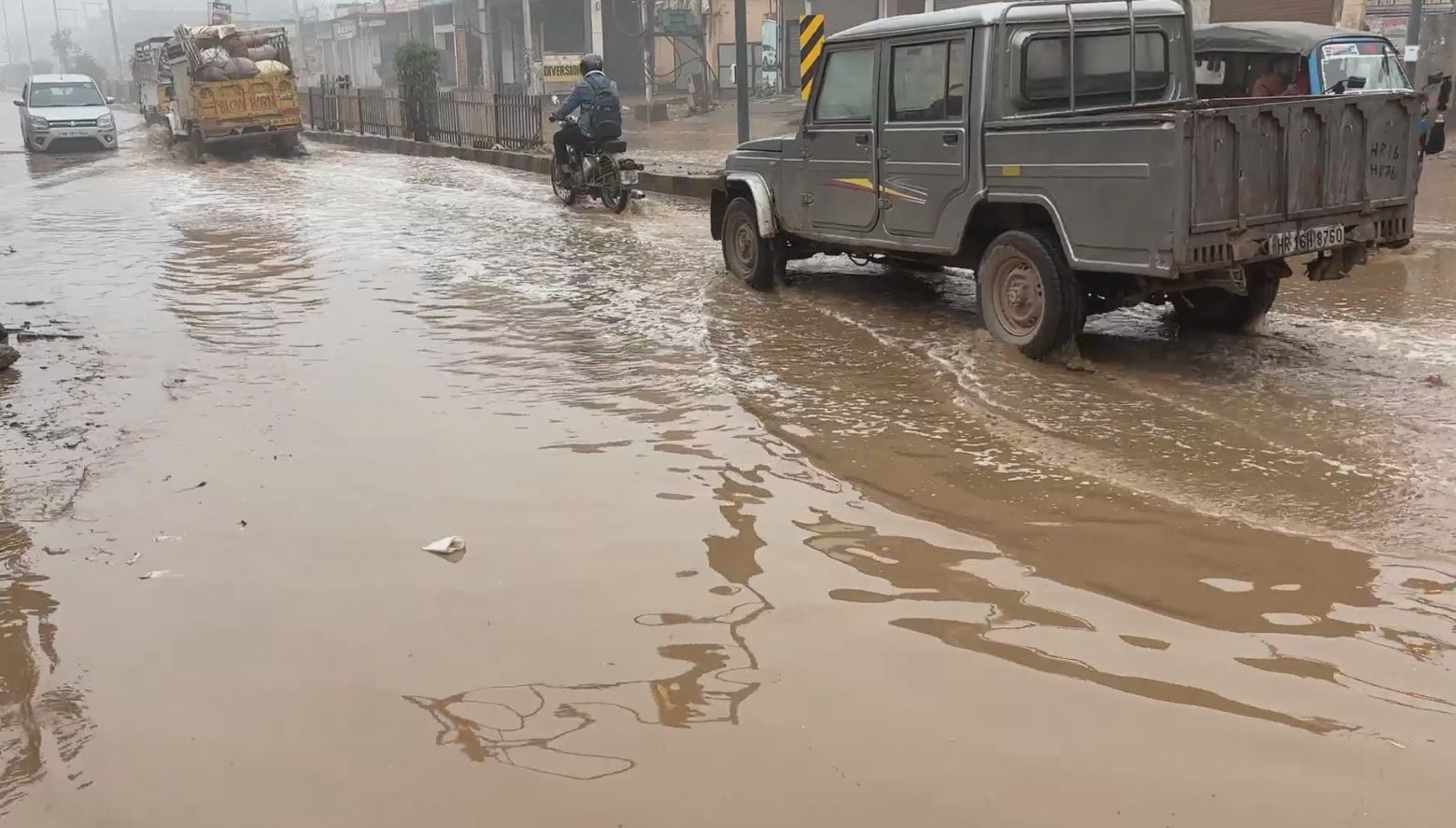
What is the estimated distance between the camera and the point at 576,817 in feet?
9.07

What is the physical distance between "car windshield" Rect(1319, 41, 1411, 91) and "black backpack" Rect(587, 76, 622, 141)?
7.55 meters

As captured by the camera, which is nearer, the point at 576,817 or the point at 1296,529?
the point at 576,817

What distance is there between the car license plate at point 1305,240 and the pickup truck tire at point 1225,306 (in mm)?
751

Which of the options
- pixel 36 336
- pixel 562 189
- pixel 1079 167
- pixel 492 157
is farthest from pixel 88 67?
pixel 1079 167

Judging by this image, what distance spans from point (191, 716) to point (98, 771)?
292 millimetres

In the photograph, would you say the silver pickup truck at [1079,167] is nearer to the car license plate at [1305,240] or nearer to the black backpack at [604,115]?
the car license plate at [1305,240]

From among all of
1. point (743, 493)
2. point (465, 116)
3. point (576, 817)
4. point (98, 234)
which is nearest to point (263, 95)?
point (465, 116)

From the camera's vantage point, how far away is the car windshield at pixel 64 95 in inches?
1025

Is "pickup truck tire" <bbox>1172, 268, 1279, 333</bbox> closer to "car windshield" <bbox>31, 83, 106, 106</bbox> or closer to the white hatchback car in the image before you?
the white hatchback car

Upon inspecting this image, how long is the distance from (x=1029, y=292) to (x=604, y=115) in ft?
28.9

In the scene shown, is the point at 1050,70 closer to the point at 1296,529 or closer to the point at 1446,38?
the point at 1296,529

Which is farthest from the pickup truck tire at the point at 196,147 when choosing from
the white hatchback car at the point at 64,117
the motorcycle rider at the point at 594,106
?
the motorcycle rider at the point at 594,106

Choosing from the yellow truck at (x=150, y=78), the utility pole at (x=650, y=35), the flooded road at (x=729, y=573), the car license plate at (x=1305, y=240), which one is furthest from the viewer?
the utility pole at (x=650, y=35)

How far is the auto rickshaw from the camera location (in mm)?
12188
